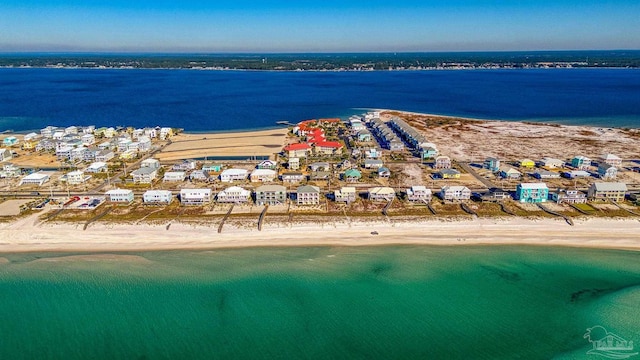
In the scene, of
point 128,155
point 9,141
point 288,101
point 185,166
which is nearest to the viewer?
point 185,166

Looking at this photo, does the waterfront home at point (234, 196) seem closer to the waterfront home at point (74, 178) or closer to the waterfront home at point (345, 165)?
the waterfront home at point (345, 165)

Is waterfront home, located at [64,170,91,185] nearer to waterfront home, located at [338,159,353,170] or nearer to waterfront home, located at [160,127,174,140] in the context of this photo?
waterfront home, located at [160,127,174,140]

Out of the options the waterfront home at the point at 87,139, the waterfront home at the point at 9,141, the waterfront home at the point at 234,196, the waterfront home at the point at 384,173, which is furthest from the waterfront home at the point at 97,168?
the waterfront home at the point at 384,173

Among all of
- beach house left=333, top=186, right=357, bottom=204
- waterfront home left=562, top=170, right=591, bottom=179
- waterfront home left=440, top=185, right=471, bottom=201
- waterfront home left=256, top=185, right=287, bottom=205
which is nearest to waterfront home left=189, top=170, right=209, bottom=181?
waterfront home left=256, top=185, right=287, bottom=205

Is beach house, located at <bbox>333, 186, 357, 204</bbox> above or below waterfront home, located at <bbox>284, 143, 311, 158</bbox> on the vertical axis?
below

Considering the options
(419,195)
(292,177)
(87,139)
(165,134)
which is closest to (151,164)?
(292,177)

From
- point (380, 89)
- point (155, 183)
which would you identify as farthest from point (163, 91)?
point (155, 183)

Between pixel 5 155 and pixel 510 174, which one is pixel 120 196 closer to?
pixel 5 155
